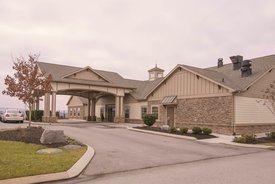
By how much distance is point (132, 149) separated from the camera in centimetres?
1346

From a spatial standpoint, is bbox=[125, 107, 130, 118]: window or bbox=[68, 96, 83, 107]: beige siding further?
bbox=[68, 96, 83, 107]: beige siding

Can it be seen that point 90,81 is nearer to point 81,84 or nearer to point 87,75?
point 87,75

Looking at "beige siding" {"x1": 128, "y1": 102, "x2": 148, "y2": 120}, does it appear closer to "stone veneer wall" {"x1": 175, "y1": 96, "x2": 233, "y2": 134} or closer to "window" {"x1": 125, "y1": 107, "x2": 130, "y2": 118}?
"window" {"x1": 125, "y1": 107, "x2": 130, "y2": 118}

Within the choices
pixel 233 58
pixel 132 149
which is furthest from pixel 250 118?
pixel 132 149

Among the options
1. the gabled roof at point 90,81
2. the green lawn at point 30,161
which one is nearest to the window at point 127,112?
the gabled roof at point 90,81

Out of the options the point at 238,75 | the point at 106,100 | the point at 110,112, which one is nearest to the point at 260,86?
the point at 238,75

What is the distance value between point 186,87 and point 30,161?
1902 centimetres

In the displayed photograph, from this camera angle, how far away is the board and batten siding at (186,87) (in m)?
23.4

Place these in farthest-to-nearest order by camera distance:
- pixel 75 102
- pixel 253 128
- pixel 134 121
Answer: pixel 75 102
pixel 134 121
pixel 253 128

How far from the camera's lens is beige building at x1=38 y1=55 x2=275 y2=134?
884 inches

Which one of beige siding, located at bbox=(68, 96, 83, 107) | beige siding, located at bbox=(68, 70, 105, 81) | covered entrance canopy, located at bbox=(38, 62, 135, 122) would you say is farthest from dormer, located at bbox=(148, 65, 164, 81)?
beige siding, located at bbox=(68, 96, 83, 107)

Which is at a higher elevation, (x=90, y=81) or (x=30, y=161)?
(x=90, y=81)

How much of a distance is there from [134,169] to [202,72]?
56.8ft

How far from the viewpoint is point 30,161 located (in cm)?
900
